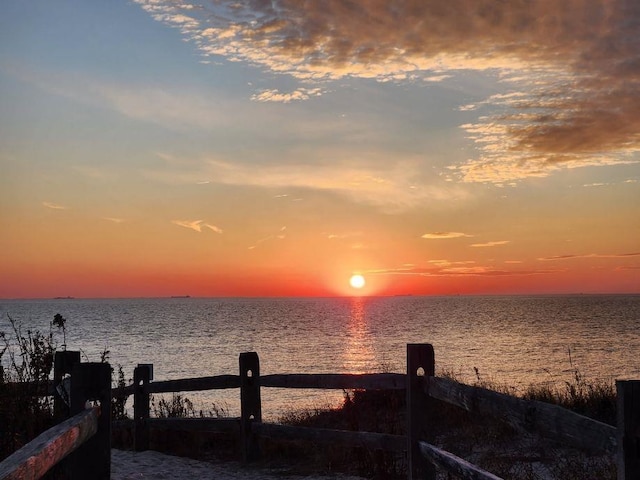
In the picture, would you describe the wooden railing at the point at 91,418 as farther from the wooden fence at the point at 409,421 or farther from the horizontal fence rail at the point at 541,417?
the horizontal fence rail at the point at 541,417

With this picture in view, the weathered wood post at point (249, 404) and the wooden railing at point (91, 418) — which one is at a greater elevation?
the wooden railing at point (91, 418)

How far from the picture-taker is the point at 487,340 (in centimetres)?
6812

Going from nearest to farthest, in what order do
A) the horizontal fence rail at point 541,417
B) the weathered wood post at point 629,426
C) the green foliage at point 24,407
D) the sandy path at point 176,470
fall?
the weathered wood post at point 629,426 → the horizontal fence rail at point 541,417 → the green foliage at point 24,407 → the sandy path at point 176,470

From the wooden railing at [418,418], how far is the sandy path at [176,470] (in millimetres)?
481

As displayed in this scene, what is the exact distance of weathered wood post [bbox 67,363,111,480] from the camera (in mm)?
4395

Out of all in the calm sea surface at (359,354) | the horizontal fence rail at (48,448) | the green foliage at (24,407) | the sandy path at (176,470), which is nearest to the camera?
the horizontal fence rail at (48,448)

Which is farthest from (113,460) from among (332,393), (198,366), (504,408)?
(198,366)

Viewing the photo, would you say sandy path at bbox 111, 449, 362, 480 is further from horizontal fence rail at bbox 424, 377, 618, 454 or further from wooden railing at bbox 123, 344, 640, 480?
horizontal fence rail at bbox 424, 377, 618, 454

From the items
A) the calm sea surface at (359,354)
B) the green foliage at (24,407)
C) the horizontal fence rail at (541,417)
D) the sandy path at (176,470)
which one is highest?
the horizontal fence rail at (541,417)

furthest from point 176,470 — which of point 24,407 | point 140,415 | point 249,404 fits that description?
point 24,407

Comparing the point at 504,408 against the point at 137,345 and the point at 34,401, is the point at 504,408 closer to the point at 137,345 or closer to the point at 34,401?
the point at 34,401

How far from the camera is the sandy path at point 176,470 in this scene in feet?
29.4

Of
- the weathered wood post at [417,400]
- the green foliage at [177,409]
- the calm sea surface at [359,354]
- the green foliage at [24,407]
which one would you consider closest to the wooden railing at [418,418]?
the weathered wood post at [417,400]

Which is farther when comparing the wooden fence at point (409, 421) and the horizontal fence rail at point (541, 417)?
the horizontal fence rail at point (541, 417)
